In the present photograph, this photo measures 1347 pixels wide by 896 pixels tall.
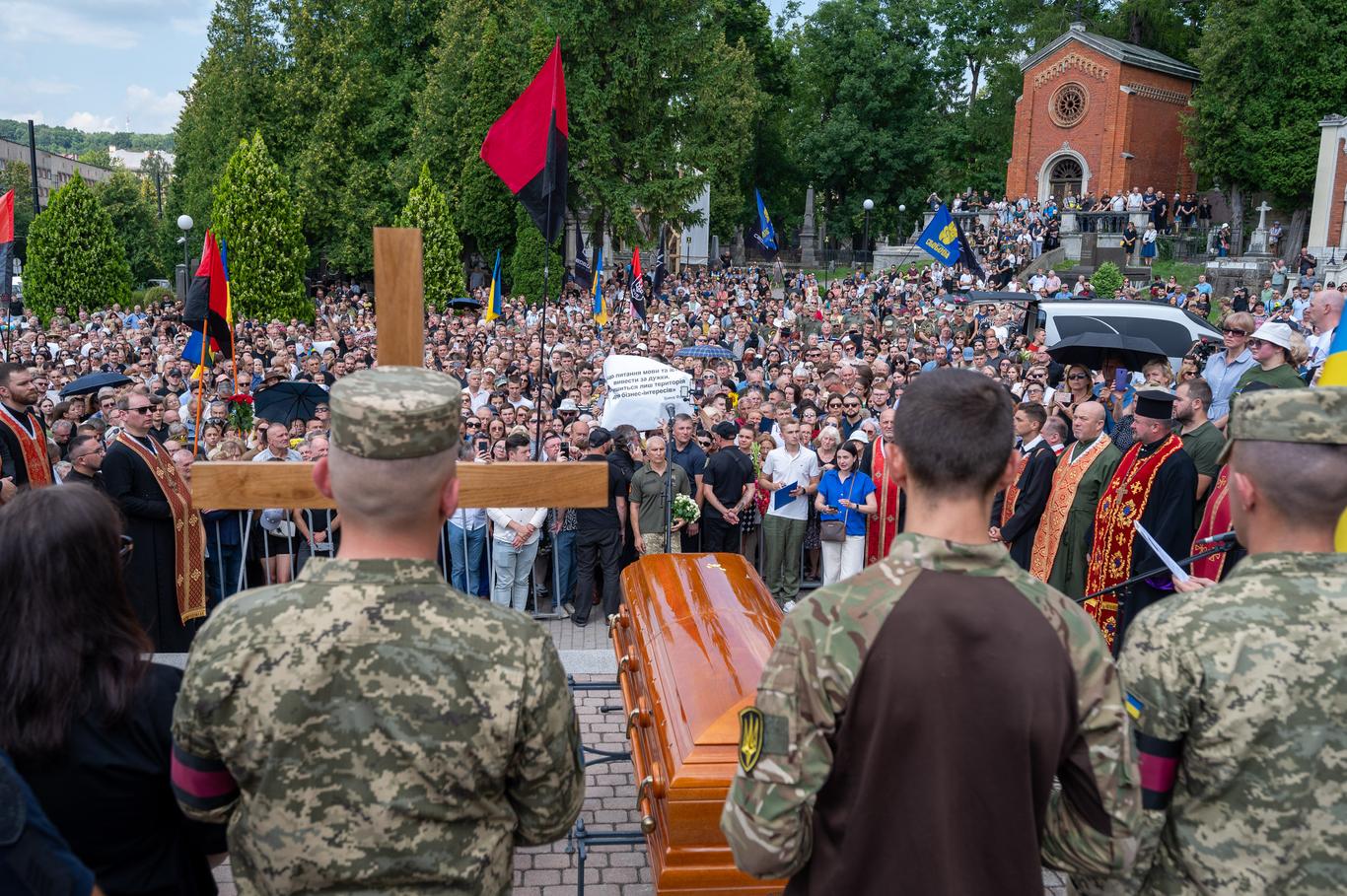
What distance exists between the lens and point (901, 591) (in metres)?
2.21

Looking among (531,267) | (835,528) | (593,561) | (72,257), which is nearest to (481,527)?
(593,561)

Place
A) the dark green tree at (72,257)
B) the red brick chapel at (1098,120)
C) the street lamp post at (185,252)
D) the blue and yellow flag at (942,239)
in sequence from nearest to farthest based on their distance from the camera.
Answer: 1. the blue and yellow flag at (942,239)
2. the street lamp post at (185,252)
3. the dark green tree at (72,257)
4. the red brick chapel at (1098,120)

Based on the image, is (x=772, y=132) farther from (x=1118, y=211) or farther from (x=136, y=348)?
(x=136, y=348)

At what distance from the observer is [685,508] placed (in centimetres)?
845

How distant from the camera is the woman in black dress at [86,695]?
7.47 feet

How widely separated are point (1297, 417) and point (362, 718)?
2130 mm

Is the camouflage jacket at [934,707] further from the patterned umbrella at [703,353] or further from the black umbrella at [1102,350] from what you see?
the patterned umbrella at [703,353]

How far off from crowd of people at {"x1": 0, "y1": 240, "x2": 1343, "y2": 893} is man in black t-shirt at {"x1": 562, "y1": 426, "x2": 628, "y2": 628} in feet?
0.08

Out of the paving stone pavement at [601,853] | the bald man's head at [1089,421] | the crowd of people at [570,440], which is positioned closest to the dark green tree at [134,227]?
the crowd of people at [570,440]

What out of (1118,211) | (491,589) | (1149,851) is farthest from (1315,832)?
(1118,211)

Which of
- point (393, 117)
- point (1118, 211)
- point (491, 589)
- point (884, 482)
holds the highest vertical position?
point (393, 117)

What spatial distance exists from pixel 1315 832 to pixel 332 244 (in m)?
40.8

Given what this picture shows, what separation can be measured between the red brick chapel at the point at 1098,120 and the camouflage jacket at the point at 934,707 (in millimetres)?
46689

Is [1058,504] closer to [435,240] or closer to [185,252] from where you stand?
[435,240]
